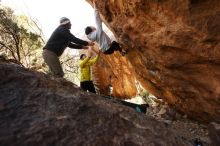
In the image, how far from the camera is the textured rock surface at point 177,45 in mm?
6645

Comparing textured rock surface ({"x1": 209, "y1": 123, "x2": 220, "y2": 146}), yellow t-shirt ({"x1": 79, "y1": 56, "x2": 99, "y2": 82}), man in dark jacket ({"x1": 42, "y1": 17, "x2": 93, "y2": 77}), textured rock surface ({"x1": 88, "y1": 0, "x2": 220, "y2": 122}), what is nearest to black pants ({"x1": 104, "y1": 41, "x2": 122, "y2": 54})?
textured rock surface ({"x1": 88, "y1": 0, "x2": 220, "y2": 122})

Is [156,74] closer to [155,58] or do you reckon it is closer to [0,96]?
[155,58]

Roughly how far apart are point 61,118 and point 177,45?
197 inches

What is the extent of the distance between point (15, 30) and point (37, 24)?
3.94 m

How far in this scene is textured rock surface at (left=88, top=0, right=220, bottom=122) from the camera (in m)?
6.64

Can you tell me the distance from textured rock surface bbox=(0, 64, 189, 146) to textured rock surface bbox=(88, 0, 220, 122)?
12.8 ft

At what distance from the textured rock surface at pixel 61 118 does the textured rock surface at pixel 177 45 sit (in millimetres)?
3886

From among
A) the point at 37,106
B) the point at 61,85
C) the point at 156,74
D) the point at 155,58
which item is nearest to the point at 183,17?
the point at 155,58

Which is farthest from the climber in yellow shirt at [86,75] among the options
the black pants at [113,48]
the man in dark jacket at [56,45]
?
the man in dark jacket at [56,45]

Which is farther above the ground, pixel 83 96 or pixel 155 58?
pixel 155 58

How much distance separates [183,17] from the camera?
22.4 ft

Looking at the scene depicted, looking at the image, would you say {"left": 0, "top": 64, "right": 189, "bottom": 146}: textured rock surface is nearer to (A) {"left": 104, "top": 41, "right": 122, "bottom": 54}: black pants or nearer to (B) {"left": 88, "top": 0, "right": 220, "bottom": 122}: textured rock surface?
(B) {"left": 88, "top": 0, "right": 220, "bottom": 122}: textured rock surface

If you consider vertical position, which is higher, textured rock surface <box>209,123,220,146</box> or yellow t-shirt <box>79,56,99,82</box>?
yellow t-shirt <box>79,56,99,82</box>

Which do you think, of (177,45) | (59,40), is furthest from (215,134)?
(59,40)
